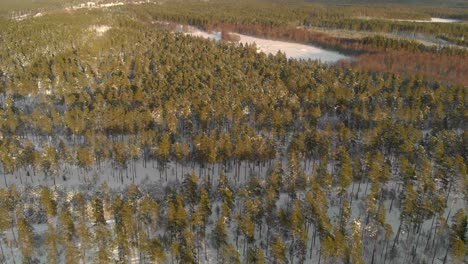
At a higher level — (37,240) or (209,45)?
(209,45)

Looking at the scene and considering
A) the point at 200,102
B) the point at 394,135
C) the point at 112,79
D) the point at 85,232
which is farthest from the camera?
the point at 112,79

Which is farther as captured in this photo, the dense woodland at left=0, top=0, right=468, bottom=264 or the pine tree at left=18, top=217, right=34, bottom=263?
the dense woodland at left=0, top=0, right=468, bottom=264

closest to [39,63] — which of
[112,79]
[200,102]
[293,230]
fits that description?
[112,79]

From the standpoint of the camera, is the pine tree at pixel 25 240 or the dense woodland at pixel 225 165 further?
the dense woodland at pixel 225 165

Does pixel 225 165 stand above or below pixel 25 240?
above

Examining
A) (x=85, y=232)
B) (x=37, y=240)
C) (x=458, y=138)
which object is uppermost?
(x=458, y=138)

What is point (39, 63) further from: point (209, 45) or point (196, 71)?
point (209, 45)

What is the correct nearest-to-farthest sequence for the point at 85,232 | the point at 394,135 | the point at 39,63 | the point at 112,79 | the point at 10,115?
the point at 85,232
the point at 394,135
the point at 10,115
the point at 112,79
the point at 39,63

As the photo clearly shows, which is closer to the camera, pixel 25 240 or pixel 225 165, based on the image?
pixel 25 240
